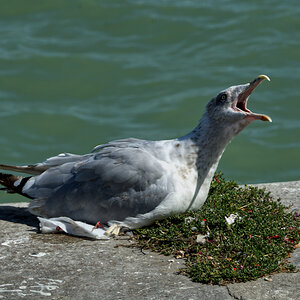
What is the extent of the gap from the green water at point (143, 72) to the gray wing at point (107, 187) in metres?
4.02

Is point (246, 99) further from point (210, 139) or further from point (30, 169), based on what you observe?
point (30, 169)

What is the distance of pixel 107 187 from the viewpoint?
18.3ft

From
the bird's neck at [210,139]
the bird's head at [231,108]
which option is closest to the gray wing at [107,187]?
the bird's neck at [210,139]

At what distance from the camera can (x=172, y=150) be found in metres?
5.76

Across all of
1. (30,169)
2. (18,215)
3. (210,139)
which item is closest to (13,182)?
(30,169)

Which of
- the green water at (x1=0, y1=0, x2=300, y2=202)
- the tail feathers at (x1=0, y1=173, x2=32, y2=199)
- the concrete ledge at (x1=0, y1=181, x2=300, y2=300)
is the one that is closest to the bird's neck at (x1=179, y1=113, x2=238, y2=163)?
the concrete ledge at (x1=0, y1=181, x2=300, y2=300)

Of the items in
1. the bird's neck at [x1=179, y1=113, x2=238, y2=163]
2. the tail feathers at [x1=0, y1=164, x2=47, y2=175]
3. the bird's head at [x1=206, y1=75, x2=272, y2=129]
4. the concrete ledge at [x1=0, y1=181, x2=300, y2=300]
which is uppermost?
the bird's head at [x1=206, y1=75, x2=272, y2=129]

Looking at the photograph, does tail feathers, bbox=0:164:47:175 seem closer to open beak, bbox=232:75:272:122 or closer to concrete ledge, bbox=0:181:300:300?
concrete ledge, bbox=0:181:300:300

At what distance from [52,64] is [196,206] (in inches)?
264

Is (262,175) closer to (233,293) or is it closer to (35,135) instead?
(35,135)

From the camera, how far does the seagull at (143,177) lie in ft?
18.1

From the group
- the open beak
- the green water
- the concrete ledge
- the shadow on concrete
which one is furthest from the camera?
the green water

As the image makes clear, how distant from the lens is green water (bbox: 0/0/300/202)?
10.2 m

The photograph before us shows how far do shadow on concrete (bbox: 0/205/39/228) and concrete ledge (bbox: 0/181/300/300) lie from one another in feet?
0.99
